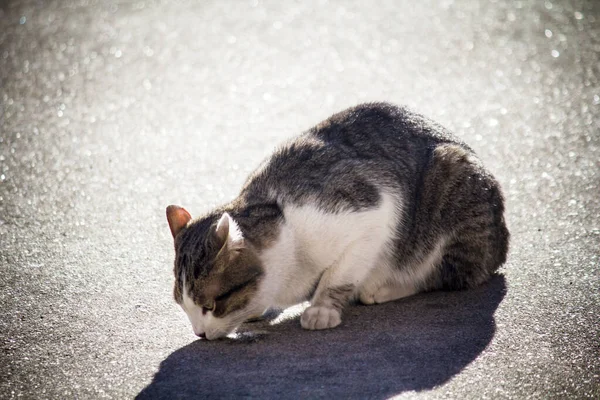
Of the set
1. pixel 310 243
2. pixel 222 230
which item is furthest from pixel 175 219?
pixel 310 243

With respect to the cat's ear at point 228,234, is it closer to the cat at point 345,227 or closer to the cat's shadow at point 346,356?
the cat at point 345,227

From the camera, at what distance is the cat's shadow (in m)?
3.16

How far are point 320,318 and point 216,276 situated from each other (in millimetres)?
613

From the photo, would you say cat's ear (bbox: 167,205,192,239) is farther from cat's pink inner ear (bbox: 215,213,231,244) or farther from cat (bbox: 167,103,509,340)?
cat's pink inner ear (bbox: 215,213,231,244)

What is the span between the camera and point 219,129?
5961 mm

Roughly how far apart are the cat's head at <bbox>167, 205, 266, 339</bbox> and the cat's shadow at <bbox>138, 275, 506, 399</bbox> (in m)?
0.15

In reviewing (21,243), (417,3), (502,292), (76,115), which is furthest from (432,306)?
(417,3)

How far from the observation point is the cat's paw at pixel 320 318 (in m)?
3.67

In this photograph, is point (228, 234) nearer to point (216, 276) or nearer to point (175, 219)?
point (216, 276)

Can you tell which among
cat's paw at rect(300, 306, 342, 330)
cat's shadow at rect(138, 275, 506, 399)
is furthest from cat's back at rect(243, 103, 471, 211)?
cat's shadow at rect(138, 275, 506, 399)

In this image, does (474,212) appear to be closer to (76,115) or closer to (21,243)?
(21,243)

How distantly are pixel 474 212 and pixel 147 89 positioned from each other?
145 inches

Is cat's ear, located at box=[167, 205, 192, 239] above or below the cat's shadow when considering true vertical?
above

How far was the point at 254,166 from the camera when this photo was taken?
5.35m
